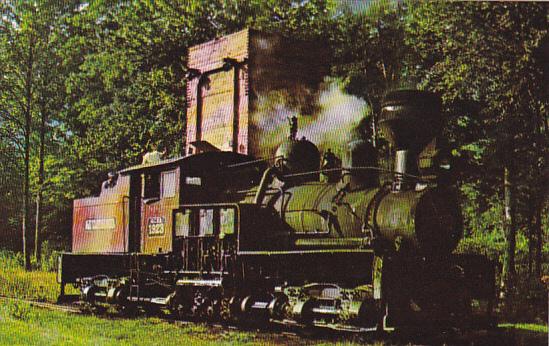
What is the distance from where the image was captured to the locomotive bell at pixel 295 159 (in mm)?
5574

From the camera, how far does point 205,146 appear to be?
657cm

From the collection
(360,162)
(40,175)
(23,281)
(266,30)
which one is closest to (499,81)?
(360,162)

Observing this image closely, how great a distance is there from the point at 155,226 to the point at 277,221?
55.7 inches

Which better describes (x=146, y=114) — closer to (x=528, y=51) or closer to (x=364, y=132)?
(x=364, y=132)

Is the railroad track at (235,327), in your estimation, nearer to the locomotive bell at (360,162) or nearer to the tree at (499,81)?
the tree at (499,81)

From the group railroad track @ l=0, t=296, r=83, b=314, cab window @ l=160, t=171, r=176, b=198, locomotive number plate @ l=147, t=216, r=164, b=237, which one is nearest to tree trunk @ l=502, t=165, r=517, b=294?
cab window @ l=160, t=171, r=176, b=198

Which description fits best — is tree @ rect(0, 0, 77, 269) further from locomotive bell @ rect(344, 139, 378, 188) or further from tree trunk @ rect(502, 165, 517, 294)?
tree trunk @ rect(502, 165, 517, 294)

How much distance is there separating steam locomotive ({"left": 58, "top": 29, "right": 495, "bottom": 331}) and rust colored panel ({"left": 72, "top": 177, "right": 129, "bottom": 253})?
0.06 ft

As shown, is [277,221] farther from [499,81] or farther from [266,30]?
[499,81]

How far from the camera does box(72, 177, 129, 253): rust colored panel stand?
660cm

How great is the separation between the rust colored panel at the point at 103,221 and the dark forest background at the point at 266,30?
0.89ft

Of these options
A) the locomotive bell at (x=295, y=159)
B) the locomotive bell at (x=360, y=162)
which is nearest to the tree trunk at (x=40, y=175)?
the locomotive bell at (x=295, y=159)

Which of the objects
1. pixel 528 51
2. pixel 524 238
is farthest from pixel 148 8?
pixel 524 238

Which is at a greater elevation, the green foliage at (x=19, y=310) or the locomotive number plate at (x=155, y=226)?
the locomotive number plate at (x=155, y=226)
